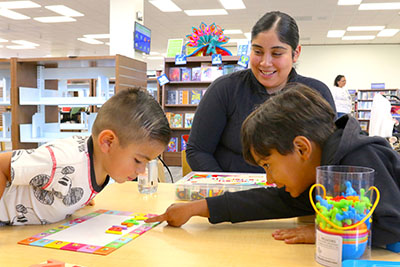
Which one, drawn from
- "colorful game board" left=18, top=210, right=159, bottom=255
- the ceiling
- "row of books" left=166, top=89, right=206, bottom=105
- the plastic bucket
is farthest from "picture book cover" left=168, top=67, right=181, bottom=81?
the plastic bucket

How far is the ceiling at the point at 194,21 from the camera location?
25.9 feet

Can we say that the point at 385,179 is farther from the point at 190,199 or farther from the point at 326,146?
the point at 190,199

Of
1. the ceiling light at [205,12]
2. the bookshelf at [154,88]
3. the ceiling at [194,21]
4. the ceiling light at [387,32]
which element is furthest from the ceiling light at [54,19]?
the ceiling light at [387,32]

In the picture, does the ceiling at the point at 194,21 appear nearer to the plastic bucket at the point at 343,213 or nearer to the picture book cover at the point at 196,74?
the picture book cover at the point at 196,74

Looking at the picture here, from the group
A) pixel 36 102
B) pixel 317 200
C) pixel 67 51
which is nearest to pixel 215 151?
pixel 317 200

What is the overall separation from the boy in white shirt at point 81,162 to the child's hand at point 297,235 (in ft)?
1.37

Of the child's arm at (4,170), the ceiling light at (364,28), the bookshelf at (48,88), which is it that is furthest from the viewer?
the ceiling light at (364,28)

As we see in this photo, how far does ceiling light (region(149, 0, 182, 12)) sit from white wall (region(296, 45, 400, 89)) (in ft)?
16.4

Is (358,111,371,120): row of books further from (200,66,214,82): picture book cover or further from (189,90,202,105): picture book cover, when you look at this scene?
(200,66,214,82): picture book cover

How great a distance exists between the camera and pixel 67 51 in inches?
529

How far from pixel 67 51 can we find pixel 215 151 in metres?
12.9

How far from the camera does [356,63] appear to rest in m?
11.8

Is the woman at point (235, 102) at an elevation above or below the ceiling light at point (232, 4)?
below

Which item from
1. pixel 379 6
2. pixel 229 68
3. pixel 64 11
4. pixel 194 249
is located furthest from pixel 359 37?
pixel 194 249
